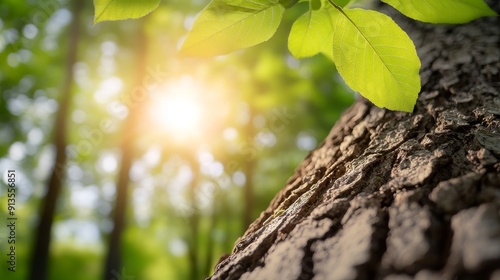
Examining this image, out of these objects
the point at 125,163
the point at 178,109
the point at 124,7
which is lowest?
the point at 124,7

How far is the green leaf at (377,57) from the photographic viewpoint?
61cm

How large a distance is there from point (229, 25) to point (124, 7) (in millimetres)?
163

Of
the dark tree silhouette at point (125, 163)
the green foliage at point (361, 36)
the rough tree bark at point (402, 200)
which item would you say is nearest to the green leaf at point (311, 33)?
the green foliage at point (361, 36)

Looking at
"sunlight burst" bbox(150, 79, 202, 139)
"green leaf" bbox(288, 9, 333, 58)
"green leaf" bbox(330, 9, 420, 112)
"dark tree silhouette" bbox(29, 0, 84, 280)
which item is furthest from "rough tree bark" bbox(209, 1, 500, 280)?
"dark tree silhouette" bbox(29, 0, 84, 280)

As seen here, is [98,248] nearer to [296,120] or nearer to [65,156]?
[65,156]

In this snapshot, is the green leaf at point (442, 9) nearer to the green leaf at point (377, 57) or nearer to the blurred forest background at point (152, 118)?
the green leaf at point (377, 57)

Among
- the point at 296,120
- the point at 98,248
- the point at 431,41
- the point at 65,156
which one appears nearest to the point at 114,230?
the point at 65,156

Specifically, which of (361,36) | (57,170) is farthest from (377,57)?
(57,170)

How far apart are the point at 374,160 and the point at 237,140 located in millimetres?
6320

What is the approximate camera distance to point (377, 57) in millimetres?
630

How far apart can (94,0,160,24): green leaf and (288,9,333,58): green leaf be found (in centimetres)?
30

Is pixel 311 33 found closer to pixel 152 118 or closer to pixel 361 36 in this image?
pixel 361 36

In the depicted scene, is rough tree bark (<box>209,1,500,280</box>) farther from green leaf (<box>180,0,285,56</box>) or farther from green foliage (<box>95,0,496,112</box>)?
green leaf (<box>180,0,285,56</box>)

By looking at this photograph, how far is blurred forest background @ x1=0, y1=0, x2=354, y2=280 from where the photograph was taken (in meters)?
5.72
